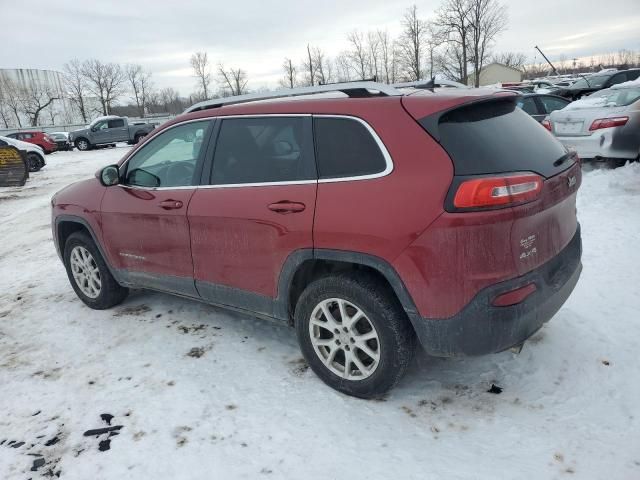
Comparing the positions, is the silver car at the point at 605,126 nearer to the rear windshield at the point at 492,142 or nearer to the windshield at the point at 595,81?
the rear windshield at the point at 492,142

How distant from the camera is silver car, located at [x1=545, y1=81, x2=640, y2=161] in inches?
310

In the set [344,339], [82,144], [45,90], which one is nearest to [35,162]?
[82,144]

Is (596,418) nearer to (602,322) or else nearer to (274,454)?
(602,322)

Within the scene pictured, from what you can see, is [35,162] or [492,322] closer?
[492,322]

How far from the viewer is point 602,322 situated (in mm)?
3578

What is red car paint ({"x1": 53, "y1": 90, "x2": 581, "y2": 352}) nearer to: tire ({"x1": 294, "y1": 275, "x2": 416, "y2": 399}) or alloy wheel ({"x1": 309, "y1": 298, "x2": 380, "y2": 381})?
tire ({"x1": 294, "y1": 275, "x2": 416, "y2": 399})

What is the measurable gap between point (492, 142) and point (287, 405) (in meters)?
1.93

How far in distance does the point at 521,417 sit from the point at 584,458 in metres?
0.38

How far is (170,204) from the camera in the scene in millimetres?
3609

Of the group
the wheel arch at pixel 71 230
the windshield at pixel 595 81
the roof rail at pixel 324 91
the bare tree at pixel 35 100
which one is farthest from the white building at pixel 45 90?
the roof rail at pixel 324 91

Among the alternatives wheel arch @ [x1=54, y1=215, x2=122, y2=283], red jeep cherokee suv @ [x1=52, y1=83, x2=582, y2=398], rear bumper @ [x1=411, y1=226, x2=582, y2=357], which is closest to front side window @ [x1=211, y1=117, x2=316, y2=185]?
red jeep cherokee suv @ [x1=52, y1=83, x2=582, y2=398]

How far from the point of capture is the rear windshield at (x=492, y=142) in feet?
7.89

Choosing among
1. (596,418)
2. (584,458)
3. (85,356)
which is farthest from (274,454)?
(85,356)

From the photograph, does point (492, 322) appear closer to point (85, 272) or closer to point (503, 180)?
point (503, 180)
